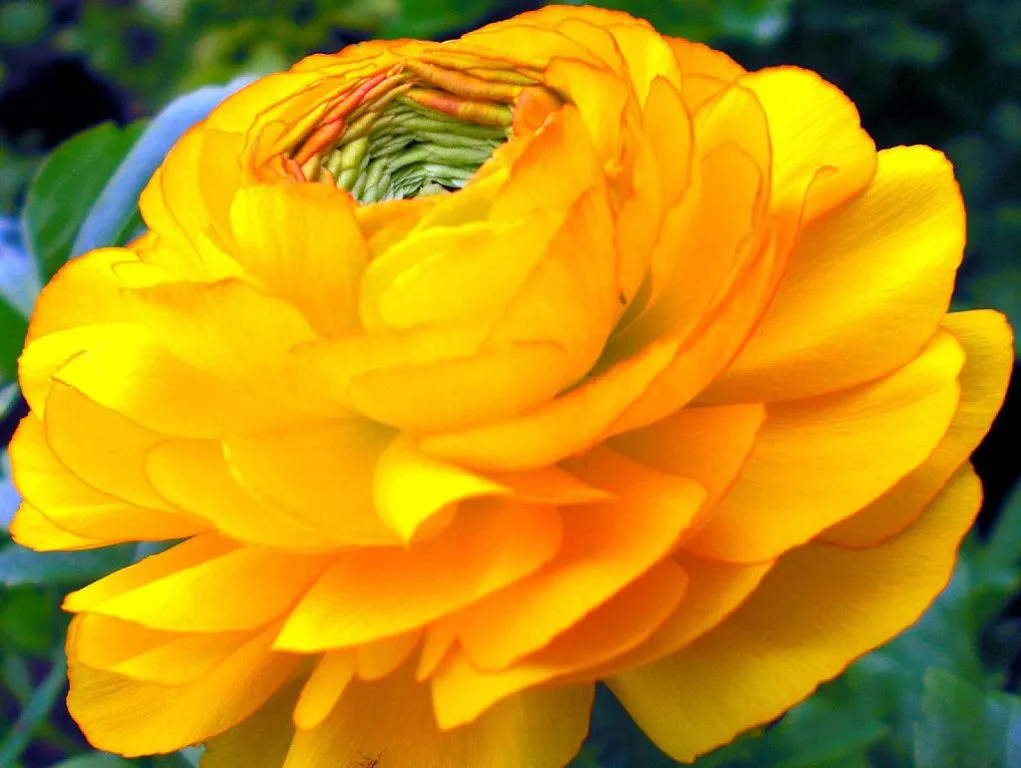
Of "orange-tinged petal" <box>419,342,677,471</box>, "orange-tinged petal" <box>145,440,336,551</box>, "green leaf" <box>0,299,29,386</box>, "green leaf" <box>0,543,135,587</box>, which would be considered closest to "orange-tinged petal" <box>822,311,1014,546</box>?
"orange-tinged petal" <box>419,342,677,471</box>

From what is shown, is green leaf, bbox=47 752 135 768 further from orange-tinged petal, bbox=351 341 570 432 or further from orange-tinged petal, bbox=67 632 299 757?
orange-tinged petal, bbox=351 341 570 432

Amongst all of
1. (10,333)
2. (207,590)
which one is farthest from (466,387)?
(10,333)

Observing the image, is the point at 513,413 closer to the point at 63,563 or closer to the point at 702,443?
the point at 702,443

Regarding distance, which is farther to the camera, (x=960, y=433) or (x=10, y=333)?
(x=10, y=333)

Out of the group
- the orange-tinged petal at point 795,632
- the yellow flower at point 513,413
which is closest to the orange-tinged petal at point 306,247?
the yellow flower at point 513,413

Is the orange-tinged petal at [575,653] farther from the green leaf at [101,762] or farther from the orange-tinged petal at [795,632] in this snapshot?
the green leaf at [101,762]

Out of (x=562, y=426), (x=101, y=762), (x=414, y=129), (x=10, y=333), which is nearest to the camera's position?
(x=562, y=426)
